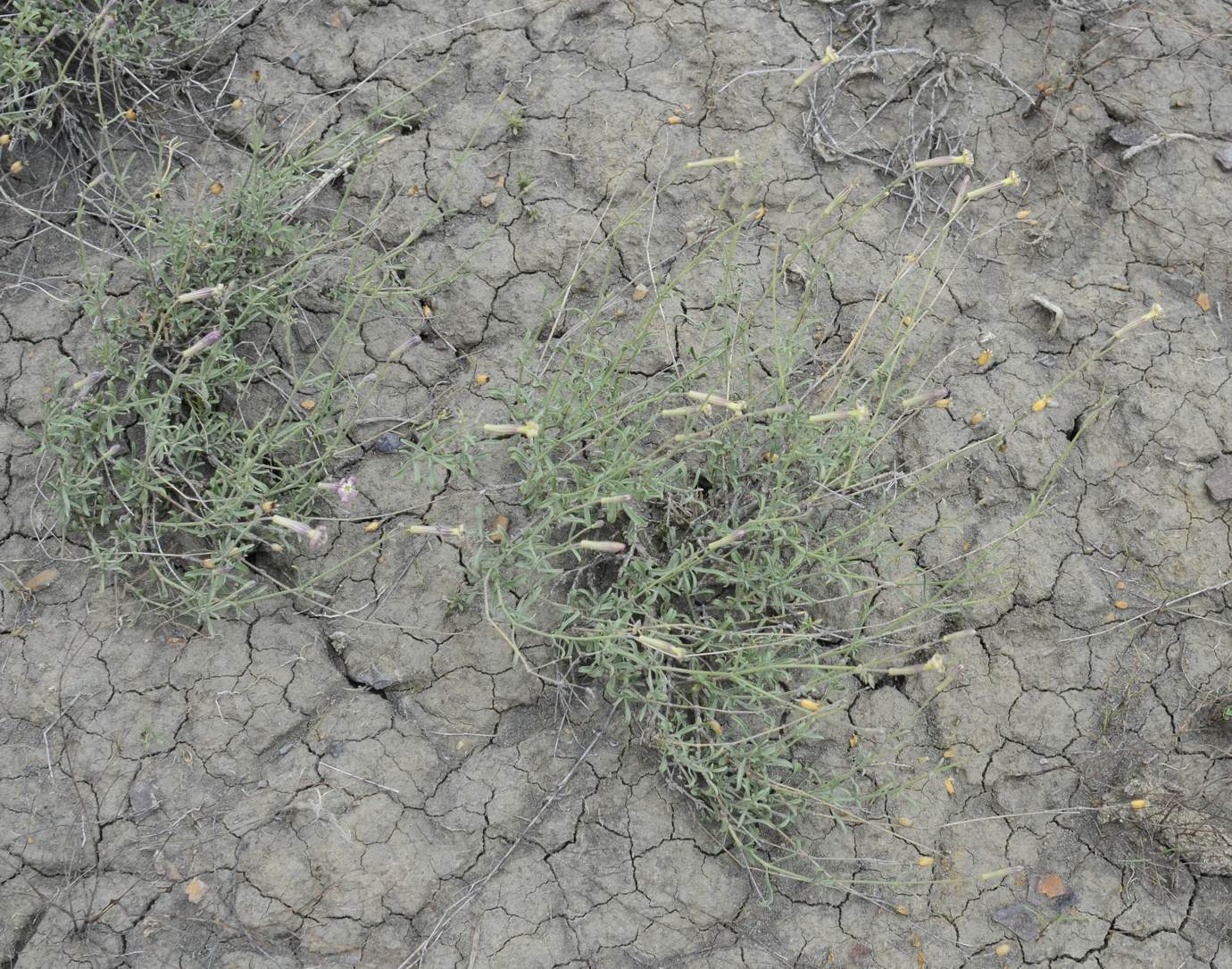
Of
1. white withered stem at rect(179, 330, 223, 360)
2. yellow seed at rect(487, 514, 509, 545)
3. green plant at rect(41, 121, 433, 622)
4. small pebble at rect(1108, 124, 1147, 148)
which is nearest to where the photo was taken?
white withered stem at rect(179, 330, 223, 360)

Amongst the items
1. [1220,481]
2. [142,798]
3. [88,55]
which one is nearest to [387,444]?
[142,798]

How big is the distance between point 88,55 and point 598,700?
8.71ft

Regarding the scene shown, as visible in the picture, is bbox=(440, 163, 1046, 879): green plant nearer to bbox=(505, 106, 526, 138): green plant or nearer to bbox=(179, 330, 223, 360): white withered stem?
bbox=(505, 106, 526, 138): green plant

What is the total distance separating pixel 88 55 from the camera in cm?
348

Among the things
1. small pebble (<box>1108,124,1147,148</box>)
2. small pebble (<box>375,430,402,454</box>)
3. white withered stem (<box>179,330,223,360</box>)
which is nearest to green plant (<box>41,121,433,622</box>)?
Result: white withered stem (<box>179,330,223,360</box>)

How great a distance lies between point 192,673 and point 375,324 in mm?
1207

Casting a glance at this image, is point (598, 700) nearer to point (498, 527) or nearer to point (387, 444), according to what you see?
point (498, 527)

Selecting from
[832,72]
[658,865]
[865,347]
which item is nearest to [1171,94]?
[832,72]

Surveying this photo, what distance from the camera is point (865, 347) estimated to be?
3525mm

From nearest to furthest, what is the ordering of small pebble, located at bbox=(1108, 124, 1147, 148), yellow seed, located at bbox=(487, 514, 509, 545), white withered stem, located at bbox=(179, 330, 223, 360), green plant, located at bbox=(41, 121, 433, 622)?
white withered stem, located at bbox=(179, 330, 223, 360) → green plant, located at bbox=(41, 121, 433, 622) → yellow seed, located at bbox=(487, 514, 509, 545) → small pebble, located at bbox=(1108, 124, 1147, 148)

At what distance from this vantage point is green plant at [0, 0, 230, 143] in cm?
327

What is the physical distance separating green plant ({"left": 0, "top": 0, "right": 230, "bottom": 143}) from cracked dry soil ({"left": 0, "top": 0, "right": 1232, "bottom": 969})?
0.62 ft

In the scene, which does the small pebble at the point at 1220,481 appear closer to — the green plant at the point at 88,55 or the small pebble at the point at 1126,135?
the small pebble at the point at 1126,135

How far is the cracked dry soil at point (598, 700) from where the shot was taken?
2863 millimetres
